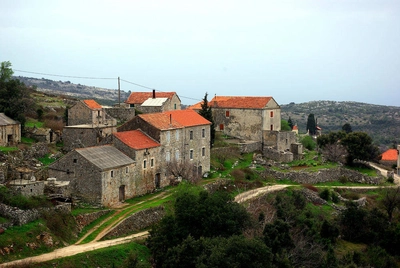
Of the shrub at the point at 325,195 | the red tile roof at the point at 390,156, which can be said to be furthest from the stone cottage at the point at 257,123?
the red tile roof at the point at 390,156

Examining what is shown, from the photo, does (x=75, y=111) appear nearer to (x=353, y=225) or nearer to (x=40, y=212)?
(x=40, y=212)

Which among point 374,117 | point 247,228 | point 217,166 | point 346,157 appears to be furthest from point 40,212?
point 374,117

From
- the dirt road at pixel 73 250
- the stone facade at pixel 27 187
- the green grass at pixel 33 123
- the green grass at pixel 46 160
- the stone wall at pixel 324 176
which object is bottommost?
the dirt road at pixel 73 250

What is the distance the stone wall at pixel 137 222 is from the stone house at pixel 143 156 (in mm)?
4045

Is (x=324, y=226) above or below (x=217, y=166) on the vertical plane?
below

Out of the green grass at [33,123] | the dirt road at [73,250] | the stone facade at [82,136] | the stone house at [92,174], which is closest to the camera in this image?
the dirt road at [73,250]

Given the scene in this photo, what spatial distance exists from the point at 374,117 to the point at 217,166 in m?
121

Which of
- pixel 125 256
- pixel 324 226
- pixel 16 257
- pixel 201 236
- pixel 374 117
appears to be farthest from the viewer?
pixel 374 117

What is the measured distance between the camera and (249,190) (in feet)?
161

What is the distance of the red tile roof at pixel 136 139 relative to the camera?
42.2 metres

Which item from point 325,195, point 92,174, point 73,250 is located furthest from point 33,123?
point 325,195

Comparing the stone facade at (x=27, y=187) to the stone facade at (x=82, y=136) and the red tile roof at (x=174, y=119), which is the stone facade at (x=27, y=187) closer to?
the stone facade at (x=82, y=136)

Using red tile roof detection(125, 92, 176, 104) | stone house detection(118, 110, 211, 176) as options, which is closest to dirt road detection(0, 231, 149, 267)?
stone house detection(118, 110, 211, 176)

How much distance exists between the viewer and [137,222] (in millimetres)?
36656
